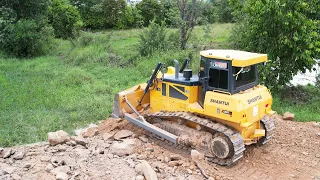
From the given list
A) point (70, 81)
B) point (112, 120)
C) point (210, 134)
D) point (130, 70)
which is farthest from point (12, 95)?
point (210, 134)

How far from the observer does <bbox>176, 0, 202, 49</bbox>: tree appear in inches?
794

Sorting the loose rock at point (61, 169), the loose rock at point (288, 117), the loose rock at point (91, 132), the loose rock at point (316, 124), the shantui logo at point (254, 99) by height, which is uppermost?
the shantui logo at point (254, 99)

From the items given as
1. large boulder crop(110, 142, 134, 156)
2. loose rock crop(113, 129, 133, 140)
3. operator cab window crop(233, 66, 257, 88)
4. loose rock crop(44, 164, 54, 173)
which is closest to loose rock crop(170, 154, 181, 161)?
large boulder crop(110, 142, 134, 156)

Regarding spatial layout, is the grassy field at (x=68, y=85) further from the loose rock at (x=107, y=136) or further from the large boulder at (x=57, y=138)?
the loose rock at (x=107, y=136)

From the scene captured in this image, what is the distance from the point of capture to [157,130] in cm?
778

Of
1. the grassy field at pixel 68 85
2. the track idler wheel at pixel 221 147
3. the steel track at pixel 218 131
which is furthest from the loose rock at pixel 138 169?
the grassy field at pixel 68 85

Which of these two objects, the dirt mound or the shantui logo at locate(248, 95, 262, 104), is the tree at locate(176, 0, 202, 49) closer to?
the dirt mound

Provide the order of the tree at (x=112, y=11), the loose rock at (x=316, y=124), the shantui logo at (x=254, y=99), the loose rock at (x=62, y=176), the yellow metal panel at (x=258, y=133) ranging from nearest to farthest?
the loose rock at (x=62, y=176), the shantui logo at (x=254, y=99), the yellow metal panel at (x=258, y=133), the loose rock at (x=316, y=124), the tree at (x=112, y=11)

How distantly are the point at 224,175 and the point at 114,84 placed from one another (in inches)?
309

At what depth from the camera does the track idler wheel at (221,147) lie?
22.6 feet

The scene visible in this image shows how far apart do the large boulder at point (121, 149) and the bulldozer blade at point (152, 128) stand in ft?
2.16

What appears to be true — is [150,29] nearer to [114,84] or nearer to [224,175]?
[114,84]

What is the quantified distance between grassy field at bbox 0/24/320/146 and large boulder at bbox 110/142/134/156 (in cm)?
223

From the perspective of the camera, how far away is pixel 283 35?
1126 centimetres
